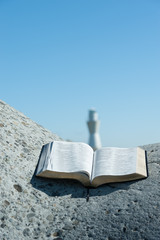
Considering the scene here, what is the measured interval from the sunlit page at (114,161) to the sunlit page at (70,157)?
0.30 ft

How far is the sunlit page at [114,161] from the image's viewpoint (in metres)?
3.07

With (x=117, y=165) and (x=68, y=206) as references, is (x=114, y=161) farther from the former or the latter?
(x=68, y=206)

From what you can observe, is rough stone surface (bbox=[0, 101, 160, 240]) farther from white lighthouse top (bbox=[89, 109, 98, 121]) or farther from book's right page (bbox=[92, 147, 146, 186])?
white lighthouse top (bbox=[89, 109, 98, 121])

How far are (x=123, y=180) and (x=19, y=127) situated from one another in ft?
5.42

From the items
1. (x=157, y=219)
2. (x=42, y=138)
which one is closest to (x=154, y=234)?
(x=157, y=219)

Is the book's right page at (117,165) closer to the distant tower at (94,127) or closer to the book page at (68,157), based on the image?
the book page at (68,157)

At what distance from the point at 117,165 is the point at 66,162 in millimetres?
544

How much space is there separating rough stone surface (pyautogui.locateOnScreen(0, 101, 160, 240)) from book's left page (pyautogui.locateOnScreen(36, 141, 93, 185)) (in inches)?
4.7

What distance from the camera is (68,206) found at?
2.91 meters

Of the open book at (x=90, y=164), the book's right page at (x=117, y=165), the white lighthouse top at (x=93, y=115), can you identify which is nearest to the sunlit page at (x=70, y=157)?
the open book at (x=90, y=164)

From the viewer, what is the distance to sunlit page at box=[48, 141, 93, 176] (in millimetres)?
3137

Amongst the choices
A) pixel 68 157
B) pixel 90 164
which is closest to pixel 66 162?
pixel 68 157

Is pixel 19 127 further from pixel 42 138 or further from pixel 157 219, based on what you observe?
pixel 157 219

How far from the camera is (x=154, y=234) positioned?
2.39 m
